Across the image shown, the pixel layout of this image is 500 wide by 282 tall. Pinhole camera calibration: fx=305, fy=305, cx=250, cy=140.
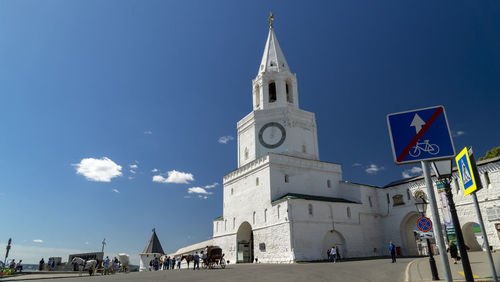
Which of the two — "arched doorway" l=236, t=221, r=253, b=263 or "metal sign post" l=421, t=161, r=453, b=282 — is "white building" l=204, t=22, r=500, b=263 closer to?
"arched doorway" l=236, t=221, r=253, b=263

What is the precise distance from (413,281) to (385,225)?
83.4 ft

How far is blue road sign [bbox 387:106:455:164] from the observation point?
169 inches

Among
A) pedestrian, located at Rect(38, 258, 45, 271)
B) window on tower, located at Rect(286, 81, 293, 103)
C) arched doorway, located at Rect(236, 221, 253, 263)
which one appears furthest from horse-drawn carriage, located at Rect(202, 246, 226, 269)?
pedestrian, located at Rect(38, 258, 45, 271)

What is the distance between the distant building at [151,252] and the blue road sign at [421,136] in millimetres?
44205

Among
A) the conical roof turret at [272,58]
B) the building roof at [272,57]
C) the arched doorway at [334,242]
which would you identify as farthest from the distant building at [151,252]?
the conical roof turret at [272,58]

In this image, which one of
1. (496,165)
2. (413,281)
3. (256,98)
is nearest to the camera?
(413,281)

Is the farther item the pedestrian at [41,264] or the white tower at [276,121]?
the white tower at [276,121]

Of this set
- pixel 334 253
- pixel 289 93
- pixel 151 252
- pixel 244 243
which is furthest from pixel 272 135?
pixel 151 252

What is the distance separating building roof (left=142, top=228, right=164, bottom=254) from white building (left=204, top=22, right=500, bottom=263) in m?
12.9

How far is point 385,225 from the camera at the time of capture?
34.8 metres

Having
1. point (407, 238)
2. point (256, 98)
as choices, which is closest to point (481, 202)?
A: point (407, 238)

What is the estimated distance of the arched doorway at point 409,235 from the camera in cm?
3306

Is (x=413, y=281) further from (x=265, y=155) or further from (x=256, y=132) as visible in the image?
(x=256, y=132)

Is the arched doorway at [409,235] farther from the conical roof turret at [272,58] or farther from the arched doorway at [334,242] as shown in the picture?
the conical roof turret at [272,58]
